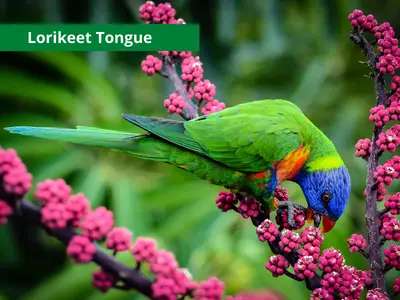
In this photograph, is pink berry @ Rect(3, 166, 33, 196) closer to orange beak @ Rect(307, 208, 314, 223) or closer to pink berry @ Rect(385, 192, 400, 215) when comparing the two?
pink berry @ Rect(385, 192, 400, 215)

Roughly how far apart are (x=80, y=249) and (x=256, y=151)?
788mm

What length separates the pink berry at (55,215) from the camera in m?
0.55

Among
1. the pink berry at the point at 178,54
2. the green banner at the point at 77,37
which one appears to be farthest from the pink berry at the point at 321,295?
the green banner at the point at 77,37

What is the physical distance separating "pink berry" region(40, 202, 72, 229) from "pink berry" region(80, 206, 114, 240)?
25 mm

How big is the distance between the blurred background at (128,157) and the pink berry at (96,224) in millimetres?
1199

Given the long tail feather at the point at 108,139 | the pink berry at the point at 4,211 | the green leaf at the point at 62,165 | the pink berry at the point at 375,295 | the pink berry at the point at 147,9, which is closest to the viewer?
the pink berry at the point at 4,211

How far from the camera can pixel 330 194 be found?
125 centimetres

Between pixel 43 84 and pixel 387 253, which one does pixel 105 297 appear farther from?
pixel 387 253

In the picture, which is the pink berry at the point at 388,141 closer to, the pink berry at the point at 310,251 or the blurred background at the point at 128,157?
the pink berry at the point at 310,251

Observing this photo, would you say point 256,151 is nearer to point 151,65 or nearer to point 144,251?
point 151,65

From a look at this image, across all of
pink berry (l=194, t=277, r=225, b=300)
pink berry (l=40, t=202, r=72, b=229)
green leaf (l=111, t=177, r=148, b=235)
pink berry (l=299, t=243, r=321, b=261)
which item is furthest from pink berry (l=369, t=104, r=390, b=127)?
green leaf (l=111, t=177, r=148, b=235)

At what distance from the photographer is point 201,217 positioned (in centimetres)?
200

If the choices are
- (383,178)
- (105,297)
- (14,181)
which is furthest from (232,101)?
(14,181)

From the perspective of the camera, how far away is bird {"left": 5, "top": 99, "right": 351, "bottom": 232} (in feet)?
4.04
